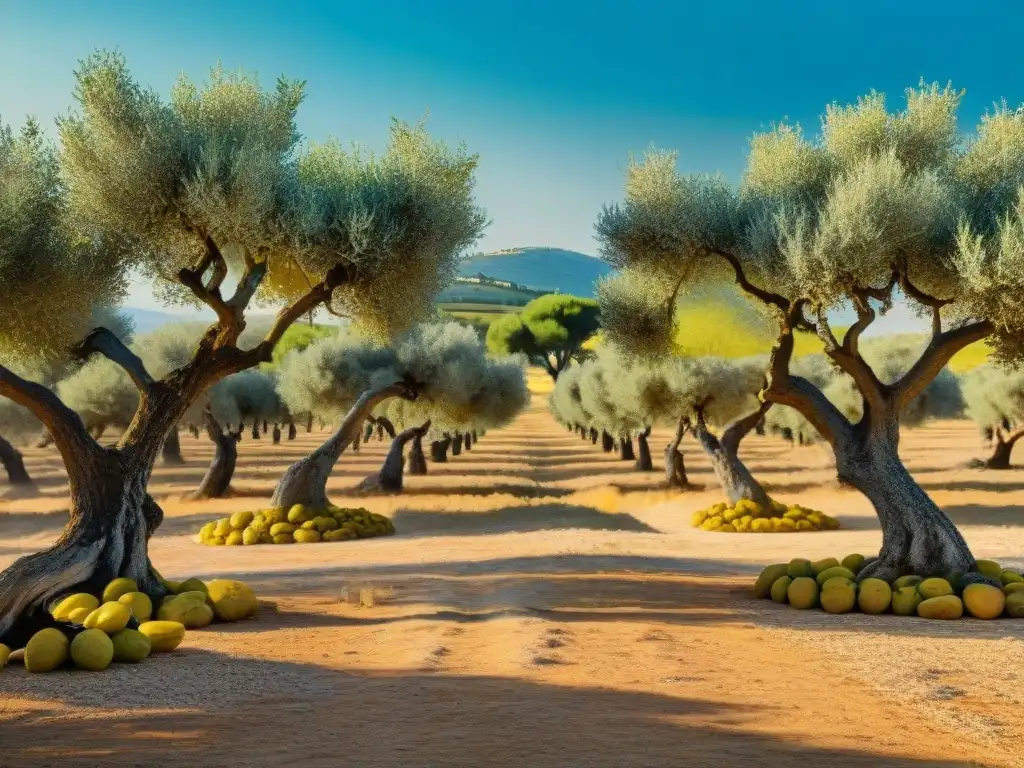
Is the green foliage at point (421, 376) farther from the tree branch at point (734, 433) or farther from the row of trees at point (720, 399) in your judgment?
the tree branch at point (734, 433)

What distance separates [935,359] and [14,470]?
31855 millimetres

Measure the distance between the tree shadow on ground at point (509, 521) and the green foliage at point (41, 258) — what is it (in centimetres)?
1012

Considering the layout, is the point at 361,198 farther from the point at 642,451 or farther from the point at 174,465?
the point at 174,465

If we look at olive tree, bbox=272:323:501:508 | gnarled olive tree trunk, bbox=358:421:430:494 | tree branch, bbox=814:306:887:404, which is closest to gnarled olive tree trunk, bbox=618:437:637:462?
olive tree, bbox=272:323:501:508

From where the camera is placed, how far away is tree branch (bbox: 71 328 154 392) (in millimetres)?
11438

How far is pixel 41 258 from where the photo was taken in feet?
38.4

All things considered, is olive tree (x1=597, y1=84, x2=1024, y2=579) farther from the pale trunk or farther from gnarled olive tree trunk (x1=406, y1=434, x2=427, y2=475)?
gnarled olive tree trunk (x1=406, y1=434, x2=427, y2=475)

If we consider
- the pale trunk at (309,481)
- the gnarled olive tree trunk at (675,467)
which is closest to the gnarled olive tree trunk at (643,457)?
the gnarled olive tree trunk at (675,467)

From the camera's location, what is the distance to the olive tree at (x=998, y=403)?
38969 millimetres

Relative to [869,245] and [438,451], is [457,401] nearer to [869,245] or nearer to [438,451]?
[438,451]

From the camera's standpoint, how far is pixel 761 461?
4803 centimetres

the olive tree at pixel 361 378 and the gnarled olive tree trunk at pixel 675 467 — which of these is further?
the gnarled olive tree trunk at pixel 675 467

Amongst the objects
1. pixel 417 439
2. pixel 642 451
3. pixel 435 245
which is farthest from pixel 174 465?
pixel 435 245

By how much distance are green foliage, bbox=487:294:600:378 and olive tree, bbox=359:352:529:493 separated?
5712cm
